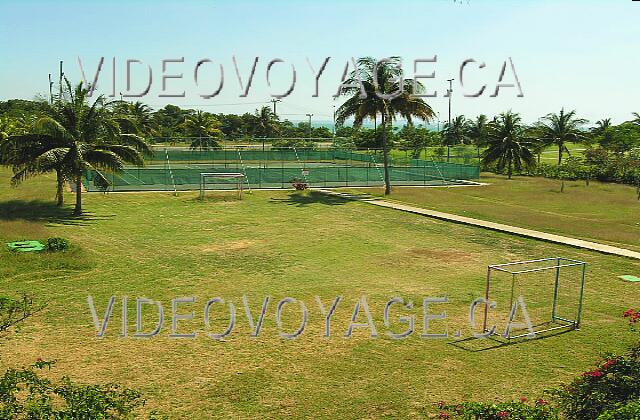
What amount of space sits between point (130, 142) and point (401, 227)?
43.1 ft

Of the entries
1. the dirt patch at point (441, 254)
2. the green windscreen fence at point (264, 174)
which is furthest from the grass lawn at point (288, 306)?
the green windscreen fence at point (264, 174)

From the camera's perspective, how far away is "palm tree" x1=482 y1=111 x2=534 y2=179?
5038 centimetres

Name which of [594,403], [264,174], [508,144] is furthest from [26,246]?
[508,144]

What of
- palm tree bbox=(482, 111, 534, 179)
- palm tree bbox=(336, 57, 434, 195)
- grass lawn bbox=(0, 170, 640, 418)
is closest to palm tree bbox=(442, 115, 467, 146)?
palm tree bbox=(482, 111, 534, 179)

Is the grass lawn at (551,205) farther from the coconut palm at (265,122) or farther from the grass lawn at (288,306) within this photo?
the coconut palm at (265,122)

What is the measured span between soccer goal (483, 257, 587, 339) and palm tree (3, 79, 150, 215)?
1666 cm

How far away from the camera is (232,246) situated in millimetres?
19750

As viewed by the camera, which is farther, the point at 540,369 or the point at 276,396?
the point at 540,369

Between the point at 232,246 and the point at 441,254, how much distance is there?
22.2ft

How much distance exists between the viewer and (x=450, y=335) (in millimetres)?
11617

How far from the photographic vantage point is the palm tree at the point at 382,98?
3409cm

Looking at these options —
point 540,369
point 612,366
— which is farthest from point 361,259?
point 612,366

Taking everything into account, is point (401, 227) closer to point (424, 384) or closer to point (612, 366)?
point (424, 384)

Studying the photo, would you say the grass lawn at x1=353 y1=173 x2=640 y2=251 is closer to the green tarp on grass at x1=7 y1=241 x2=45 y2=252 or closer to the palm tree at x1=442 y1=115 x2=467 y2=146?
the green tarp on grass at x1=7 y1=241 x2=45 y2=252
